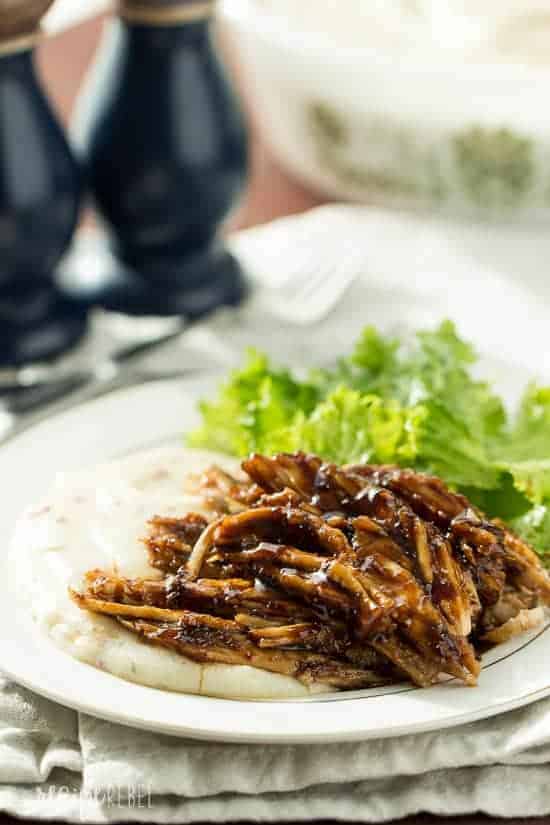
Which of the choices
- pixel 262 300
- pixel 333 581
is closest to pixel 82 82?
pixel 262 300

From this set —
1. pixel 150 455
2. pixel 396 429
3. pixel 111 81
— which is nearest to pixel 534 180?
pixel 111 81

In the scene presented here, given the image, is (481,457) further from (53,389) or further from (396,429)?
(53,389)

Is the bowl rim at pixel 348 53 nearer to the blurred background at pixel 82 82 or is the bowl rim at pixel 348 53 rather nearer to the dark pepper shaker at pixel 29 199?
the blurred background at pixel 82 82

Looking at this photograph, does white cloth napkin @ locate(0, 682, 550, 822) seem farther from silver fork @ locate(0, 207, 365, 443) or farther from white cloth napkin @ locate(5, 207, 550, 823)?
silver fork @ locate(0, 207, 365, 443)

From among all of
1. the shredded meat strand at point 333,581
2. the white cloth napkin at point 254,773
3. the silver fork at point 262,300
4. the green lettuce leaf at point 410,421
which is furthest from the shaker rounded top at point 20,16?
the white cloth napkin at point 254,773

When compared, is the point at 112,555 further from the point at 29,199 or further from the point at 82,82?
the point at 82,82

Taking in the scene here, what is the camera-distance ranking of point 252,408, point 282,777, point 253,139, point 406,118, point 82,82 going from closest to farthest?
point 282,777
point 252,408
point 406,118
point 253,139
point 82,82
